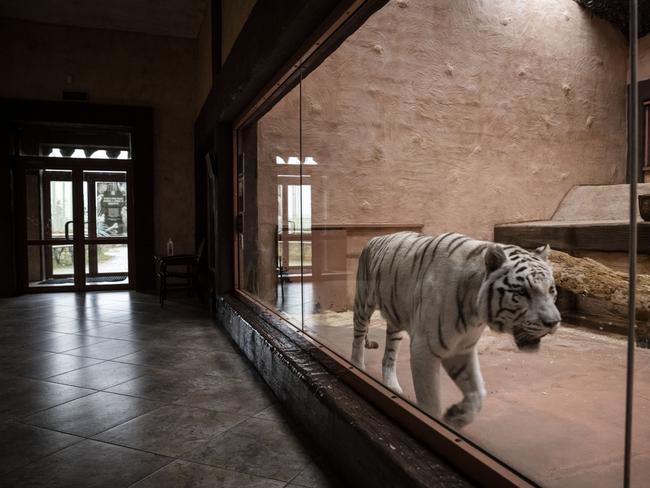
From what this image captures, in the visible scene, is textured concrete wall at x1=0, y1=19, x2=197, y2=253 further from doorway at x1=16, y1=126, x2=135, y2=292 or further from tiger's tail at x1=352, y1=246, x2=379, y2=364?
tiger's tail at x1=352, y1=246, x2=379, y2=364

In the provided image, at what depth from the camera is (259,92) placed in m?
3.79

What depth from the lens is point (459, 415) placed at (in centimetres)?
150

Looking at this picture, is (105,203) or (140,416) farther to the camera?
(105,203)

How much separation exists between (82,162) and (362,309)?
700 cm

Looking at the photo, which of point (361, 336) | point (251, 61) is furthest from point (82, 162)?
point (361, 336)

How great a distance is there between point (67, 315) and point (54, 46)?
167 inches

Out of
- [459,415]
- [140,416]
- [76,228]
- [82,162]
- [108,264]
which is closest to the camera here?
[459,415]

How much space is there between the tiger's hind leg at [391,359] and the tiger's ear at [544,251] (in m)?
0.66

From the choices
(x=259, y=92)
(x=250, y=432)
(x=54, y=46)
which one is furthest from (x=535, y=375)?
(x=54, y=46)

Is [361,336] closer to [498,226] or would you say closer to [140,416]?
[498,226]

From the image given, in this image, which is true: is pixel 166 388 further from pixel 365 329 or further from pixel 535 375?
pixel 535 375

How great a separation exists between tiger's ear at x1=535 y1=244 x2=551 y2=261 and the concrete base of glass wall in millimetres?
711

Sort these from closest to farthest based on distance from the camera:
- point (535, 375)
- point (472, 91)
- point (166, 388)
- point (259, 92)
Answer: point (535, 375)
point (472, 91)
point (166, 388)
point (259, 92)

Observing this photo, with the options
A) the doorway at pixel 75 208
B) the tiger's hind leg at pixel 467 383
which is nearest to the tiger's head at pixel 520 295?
the tiger's hind leg at pixel 467 383
